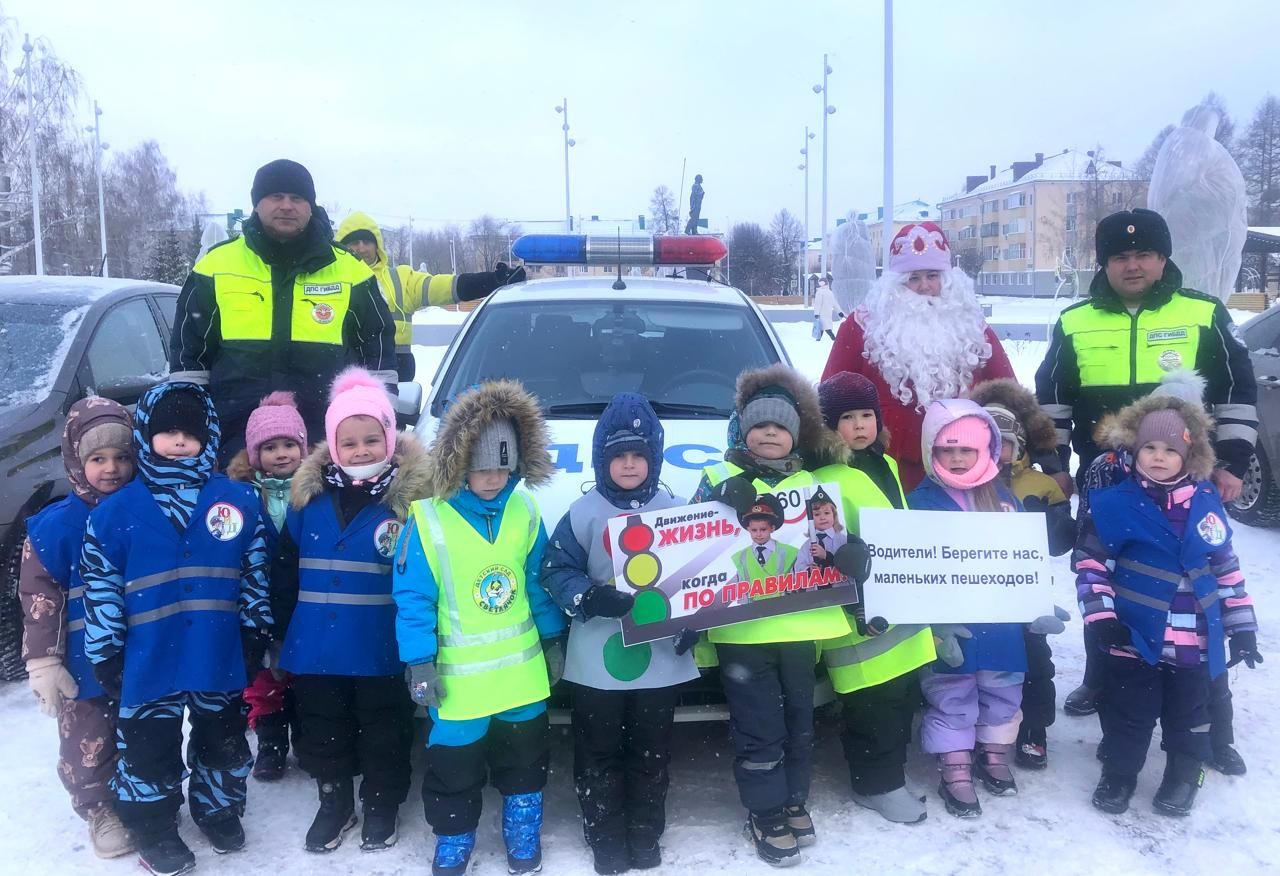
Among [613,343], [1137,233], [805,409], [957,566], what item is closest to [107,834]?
[805,409]

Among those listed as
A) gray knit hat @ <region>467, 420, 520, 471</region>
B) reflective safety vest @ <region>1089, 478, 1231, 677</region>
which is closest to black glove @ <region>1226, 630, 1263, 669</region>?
reflective safety vest @ <region>1089, 478, 1231, 677</region>

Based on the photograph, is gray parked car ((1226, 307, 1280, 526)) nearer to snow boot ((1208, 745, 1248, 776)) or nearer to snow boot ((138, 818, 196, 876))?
snow boot ((1208, 745, 1248, 776))

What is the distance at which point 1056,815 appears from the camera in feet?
9.95

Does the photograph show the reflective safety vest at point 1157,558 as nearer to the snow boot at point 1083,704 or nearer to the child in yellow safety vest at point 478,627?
the snow boot at point 1083,704

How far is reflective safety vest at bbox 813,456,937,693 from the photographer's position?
2973 mm

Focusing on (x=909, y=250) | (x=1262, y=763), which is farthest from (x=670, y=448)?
(x=1262, y=763)

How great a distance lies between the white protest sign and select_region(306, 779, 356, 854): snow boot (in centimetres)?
177

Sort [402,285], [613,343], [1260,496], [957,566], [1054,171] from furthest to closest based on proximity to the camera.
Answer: [1054,171] < [1260,496] < [402,285] < [613,343] < [957,566]

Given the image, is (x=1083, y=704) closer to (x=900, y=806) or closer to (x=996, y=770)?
(x=996, y=770)

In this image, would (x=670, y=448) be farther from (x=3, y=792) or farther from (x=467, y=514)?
(x=3, y=792)

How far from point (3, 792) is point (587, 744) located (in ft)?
6.95

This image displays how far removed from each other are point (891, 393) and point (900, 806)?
1543 mm

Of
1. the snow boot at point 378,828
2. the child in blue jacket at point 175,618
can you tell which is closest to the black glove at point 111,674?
the child in blue jacket at point 175,618

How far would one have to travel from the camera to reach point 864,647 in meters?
3.00
